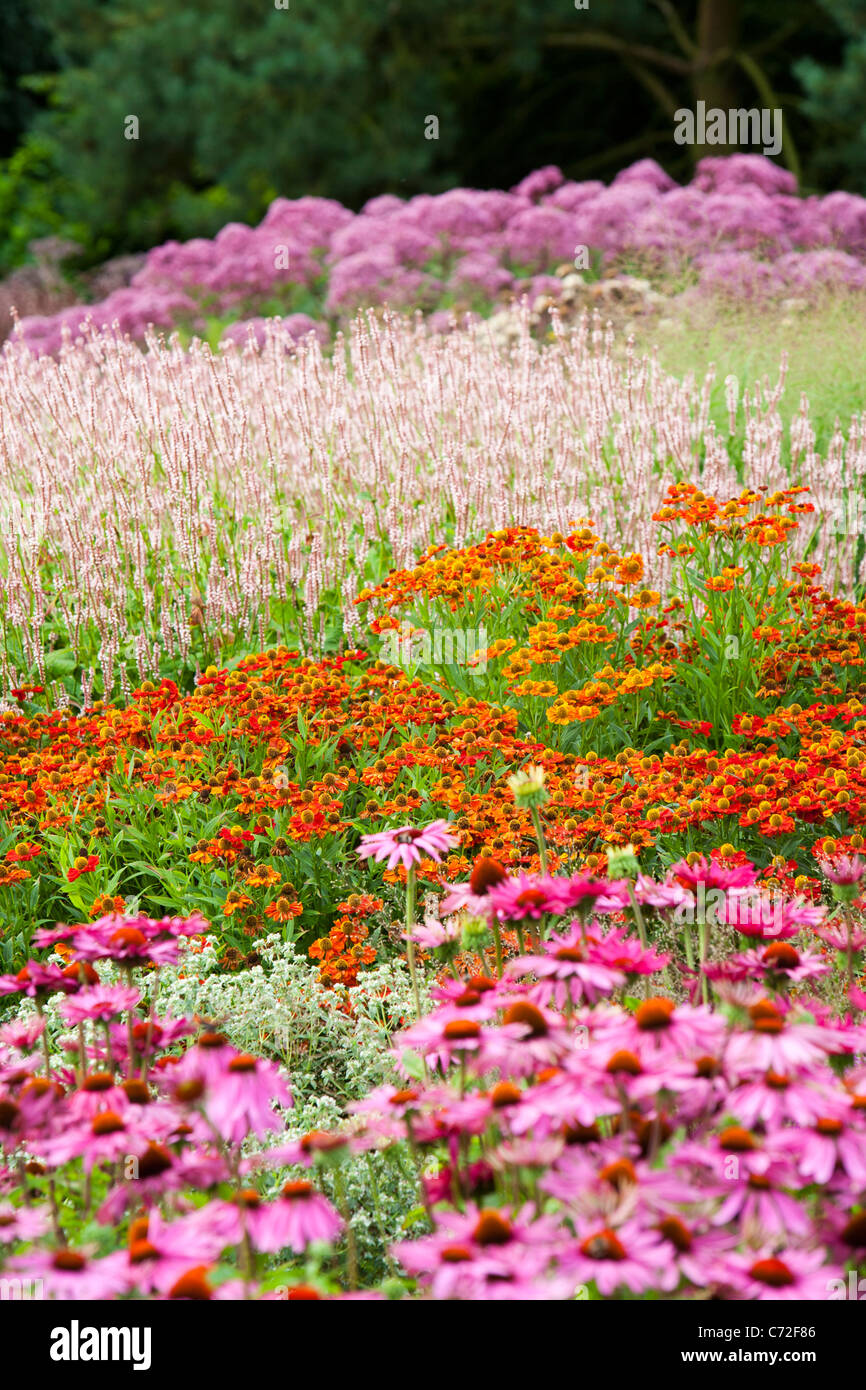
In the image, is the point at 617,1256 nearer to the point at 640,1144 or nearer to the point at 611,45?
the point at 640,1144

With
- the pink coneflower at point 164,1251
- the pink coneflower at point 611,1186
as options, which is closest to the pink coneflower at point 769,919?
the pink coneflower at point 611,1186

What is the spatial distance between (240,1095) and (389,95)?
1337cm

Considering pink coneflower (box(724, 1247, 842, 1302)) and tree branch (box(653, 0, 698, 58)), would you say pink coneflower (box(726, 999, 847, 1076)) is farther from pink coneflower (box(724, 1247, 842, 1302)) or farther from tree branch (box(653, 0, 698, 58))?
tree branch (box(653, 0, 698, 58))

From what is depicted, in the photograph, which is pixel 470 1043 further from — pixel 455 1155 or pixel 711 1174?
pixel 711 1174

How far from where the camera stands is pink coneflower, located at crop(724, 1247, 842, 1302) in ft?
4.39

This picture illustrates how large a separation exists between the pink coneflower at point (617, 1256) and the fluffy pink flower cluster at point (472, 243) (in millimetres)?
8495

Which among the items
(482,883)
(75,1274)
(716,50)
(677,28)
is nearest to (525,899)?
(482,883)

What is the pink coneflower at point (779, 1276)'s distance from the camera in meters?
1.34

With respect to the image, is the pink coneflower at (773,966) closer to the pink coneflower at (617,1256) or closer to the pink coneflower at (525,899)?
the pink coneflower at (525,899)

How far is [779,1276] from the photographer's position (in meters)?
1.34

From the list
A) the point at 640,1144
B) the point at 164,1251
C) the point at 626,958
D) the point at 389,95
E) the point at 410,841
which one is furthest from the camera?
the point at 389,95

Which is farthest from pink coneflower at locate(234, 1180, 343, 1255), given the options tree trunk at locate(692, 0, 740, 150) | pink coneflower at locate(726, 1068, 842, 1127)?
tree trunk at locate(692, 0, 740, 150)
